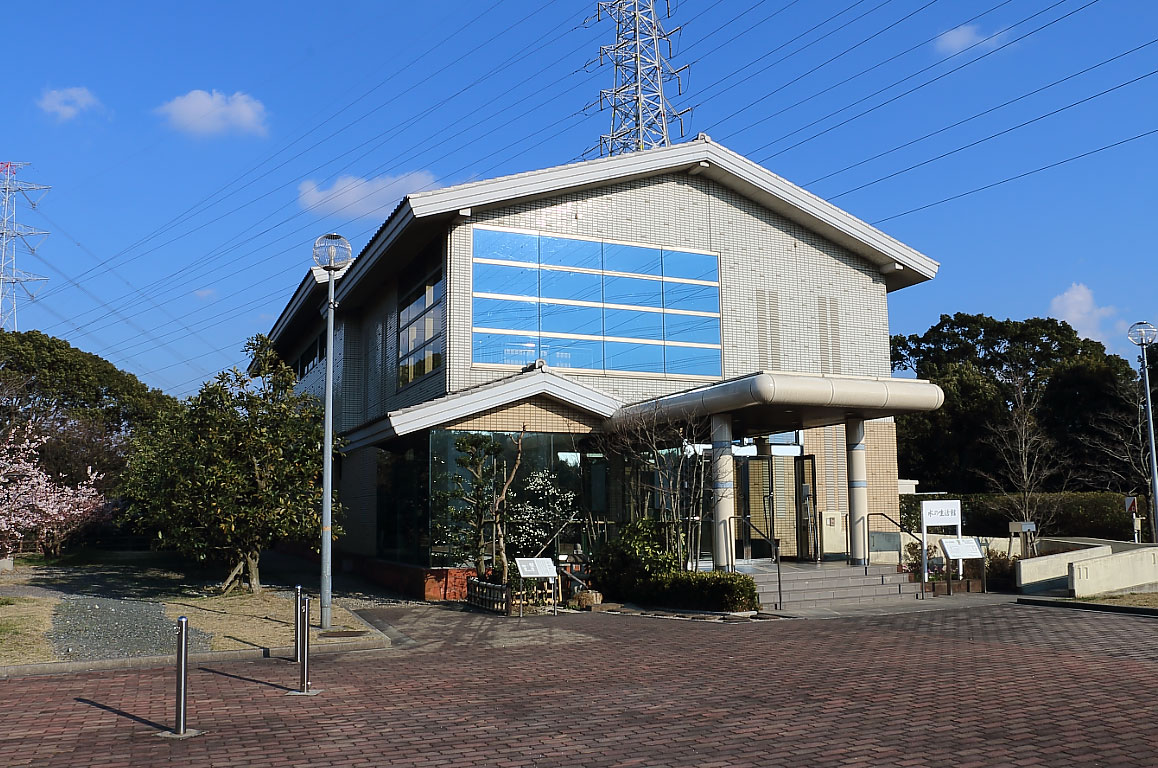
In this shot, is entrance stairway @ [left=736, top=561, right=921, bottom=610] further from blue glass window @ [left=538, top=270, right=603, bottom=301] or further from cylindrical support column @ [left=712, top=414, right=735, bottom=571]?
blue glass window @ [left=538, top=270, right=603, bottom=301]

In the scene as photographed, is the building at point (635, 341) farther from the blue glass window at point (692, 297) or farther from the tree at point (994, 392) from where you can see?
the tree at point (994, 392)

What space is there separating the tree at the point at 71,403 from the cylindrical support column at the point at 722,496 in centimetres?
1610

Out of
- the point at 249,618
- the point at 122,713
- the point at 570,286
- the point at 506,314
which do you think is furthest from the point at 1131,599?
the point at 122,713

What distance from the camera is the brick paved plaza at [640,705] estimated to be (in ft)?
23.0

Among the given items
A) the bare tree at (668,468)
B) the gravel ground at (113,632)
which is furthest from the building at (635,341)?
the gravel ground at (113,632)

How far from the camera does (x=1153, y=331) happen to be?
68.2 feet

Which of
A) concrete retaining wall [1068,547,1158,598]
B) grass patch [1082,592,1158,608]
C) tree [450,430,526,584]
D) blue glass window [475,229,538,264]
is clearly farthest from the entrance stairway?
blue glass window [475,229,538,264]

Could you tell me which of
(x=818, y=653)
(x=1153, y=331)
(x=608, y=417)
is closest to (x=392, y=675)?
(x=818, y=653)

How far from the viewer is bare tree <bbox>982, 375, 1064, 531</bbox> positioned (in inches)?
1142

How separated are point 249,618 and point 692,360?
38.9 feet

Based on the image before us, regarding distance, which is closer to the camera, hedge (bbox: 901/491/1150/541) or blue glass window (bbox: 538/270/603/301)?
blue glass window (bbox: 538/270/603/301)

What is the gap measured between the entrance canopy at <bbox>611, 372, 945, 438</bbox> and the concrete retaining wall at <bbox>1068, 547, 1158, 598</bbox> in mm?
4374

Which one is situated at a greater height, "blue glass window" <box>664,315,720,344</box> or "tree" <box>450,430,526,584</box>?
"blue glass window" <box>664,315,720,344</box>

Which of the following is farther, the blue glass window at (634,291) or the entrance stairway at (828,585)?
the blue glass window at (634,291)
